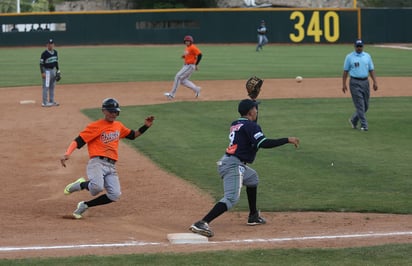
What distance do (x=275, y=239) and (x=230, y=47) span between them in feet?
143

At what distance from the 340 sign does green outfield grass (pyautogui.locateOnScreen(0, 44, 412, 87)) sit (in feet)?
5.18

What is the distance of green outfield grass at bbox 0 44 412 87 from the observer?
3469cm

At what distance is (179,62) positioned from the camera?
41.7 meters

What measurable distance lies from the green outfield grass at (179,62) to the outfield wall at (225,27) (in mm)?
1170

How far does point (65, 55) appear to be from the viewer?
153ft

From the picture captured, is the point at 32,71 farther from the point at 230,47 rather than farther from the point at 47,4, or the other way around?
the point at 47,4

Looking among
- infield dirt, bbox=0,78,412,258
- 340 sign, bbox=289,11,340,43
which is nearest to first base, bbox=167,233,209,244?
infield dirt, bbox=0,78,412,258

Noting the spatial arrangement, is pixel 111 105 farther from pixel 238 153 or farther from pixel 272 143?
pixel 272 143

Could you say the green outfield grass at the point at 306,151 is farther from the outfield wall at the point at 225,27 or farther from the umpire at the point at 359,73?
the outfield wall at the point at 225,27

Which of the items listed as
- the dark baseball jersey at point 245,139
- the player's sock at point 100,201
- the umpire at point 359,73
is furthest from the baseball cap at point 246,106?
the umpire at point 359,73

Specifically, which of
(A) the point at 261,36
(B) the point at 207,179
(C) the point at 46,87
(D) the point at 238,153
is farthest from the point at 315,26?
(D) the point at 238,153

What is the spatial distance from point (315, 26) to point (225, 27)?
591cm

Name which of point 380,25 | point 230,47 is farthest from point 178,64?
point 380,25

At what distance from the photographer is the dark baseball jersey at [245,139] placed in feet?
33.9
